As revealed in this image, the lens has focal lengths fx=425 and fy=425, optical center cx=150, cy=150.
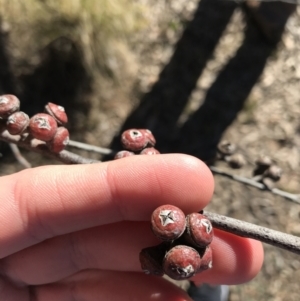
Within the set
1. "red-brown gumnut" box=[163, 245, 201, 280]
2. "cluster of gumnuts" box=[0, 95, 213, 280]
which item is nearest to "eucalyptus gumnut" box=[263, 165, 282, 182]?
"cluster of gumnuts" box=[0, 95, 213, 280]

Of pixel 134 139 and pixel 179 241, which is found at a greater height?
pixel 134 139

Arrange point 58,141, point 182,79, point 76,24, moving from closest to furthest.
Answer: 1. point 58,141
2. point 76,24
3. point 182,79

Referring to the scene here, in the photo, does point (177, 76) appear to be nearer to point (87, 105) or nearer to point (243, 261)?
point (87, 105)

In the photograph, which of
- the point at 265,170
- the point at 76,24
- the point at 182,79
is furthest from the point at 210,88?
the point at 265,170

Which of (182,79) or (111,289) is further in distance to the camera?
(182,79)

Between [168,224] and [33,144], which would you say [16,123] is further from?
[168,224]

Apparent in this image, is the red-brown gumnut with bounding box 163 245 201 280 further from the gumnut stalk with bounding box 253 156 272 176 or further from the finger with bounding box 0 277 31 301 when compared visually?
the finger with bounding box 0 277 31 301
